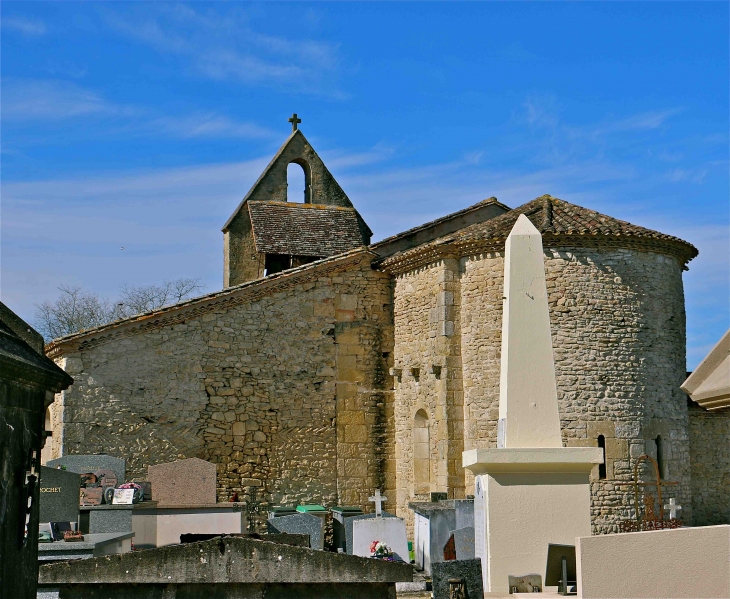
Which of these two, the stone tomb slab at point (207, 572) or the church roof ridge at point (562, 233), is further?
the church roof ridge at point (562, 233)

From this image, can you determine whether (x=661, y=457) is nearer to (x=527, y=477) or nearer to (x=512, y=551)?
(x=527, y=477)

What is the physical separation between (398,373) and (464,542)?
8243mm

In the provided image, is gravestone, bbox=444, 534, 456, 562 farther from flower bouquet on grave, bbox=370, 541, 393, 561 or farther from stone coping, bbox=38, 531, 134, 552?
stone coping, bbox=38, 531, 134, 552

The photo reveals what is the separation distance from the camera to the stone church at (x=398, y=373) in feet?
65.1

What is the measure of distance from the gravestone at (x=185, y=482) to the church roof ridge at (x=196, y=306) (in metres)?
3.43

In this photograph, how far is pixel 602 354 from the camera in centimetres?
1973

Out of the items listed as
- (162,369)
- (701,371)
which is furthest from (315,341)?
(701,371)

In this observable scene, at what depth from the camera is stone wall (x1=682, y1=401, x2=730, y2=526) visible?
21422 millimetres

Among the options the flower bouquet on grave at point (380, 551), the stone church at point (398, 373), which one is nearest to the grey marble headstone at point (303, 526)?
the flower bouquet on grave at point (380, 551)

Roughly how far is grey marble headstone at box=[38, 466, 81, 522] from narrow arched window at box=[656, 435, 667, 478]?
10.7 m

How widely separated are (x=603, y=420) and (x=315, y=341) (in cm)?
635

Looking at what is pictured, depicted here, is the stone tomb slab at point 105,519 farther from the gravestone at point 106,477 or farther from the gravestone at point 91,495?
the gravestone at point 106,477

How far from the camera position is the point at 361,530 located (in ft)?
51.0

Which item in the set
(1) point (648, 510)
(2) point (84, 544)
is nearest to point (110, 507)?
(2) point (84, 544)
